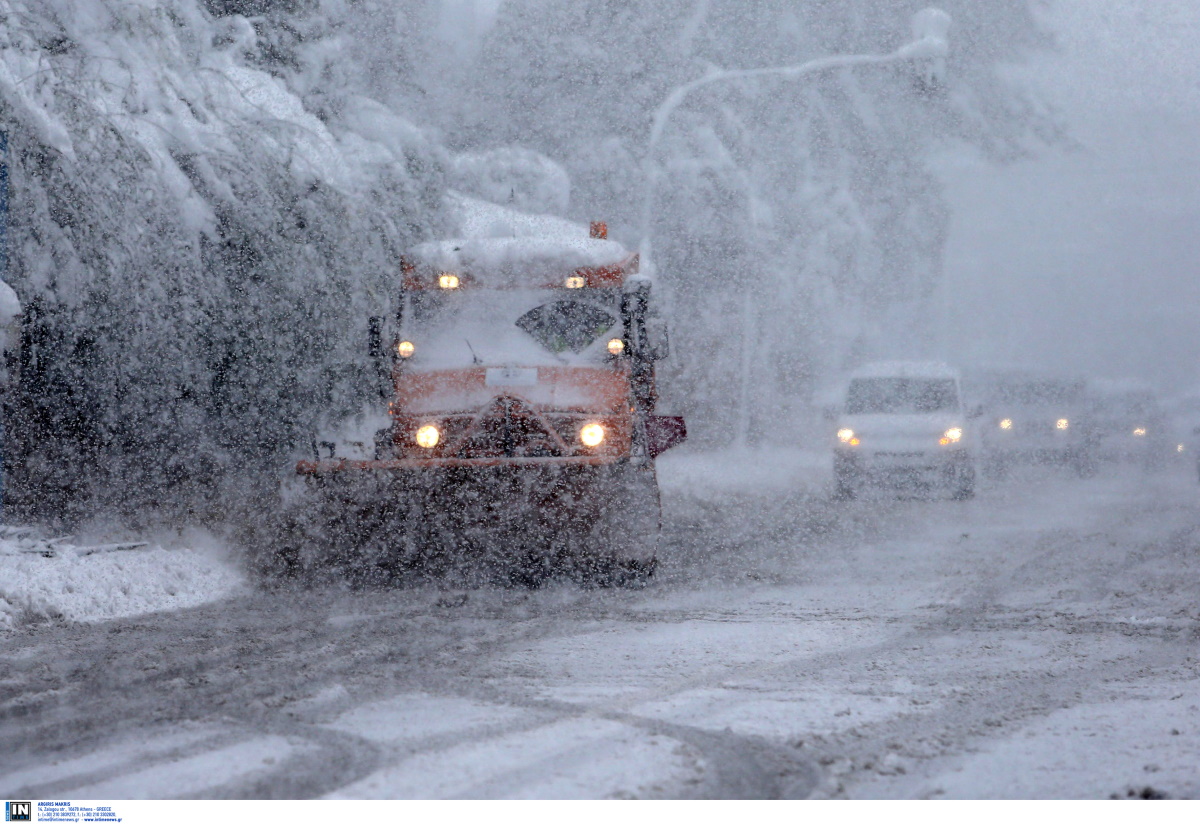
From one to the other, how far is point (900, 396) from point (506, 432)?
936 cm

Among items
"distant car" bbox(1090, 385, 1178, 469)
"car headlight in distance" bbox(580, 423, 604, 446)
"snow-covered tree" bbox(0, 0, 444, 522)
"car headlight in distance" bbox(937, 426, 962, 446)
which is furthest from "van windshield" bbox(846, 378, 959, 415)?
"car headlight in distance" bbox(580, 423, 604, 446)

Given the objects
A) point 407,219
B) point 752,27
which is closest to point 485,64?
point 752,27

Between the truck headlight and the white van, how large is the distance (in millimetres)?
8409

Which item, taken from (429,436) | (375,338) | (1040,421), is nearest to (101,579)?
(429,436)

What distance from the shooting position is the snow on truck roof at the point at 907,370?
16720mm

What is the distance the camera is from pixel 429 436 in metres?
8.51

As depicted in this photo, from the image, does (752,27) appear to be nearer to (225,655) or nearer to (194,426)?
(194,426)

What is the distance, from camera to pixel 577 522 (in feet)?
25.9

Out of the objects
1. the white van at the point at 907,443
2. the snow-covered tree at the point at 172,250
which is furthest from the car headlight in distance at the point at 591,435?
the white van at the point at 907,443

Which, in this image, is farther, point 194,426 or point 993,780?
point 194,426

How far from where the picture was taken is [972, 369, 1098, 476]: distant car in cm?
2067

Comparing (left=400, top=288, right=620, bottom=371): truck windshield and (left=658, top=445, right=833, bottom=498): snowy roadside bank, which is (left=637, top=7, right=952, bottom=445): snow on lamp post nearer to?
(left=658, top=445, right=833, bottom=498): snowy roadside bank

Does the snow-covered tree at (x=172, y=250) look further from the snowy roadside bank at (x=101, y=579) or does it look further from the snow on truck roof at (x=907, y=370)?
the snow on truck roof at (x=907, y=370)

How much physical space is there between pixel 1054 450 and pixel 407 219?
13.5 m
